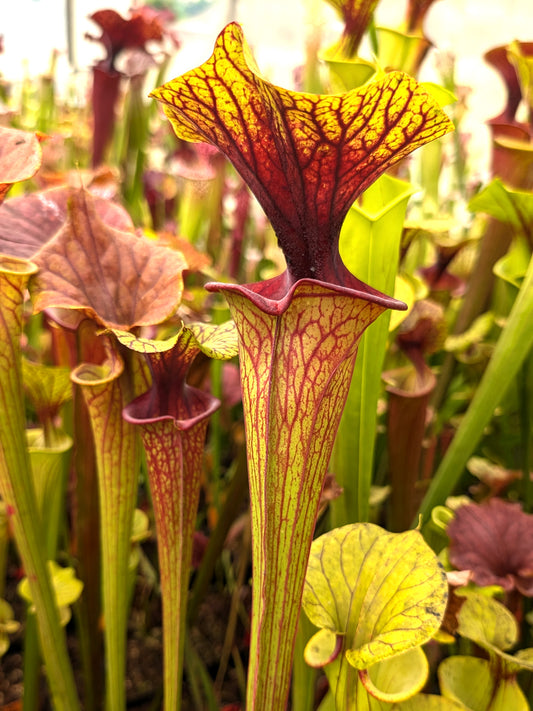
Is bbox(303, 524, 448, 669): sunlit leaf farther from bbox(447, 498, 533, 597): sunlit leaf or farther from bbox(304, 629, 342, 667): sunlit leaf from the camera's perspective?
bbox(447, 498, 533, 597): sunlit leaf

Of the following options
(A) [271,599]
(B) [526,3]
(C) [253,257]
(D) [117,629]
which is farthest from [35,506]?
(B) [526,3]

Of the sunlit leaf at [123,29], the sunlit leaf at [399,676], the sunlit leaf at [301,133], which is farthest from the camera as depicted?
the sunlit leaf at [123,29]

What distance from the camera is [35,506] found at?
53 centimetres

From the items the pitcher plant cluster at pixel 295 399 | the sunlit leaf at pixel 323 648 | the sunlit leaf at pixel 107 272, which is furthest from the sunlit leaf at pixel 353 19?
the sunlit leaf at pixel 323 648

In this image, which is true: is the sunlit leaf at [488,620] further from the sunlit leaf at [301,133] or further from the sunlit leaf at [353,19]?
the sunlit leaf at [353,19]

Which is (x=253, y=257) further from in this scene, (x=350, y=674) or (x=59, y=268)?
(x=350, y=674)

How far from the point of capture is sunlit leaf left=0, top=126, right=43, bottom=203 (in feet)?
1.37

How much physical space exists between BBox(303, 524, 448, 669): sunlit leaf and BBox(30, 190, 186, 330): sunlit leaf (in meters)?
0.24

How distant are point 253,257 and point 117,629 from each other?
3.69ft

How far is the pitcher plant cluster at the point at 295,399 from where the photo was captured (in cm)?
35

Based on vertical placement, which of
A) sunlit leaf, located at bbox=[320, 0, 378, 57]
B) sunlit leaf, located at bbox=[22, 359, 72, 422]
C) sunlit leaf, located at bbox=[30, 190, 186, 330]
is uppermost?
sunlit leaf, located at bbox=[320, 0, 378, 57]

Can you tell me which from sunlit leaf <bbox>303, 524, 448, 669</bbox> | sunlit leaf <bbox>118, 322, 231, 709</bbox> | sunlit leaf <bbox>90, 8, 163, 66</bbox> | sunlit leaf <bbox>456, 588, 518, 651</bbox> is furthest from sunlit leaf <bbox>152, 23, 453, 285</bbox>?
sunlit leaf <bbox>90, 8, 163, 66</bbox>

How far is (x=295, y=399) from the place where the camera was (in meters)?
0.37

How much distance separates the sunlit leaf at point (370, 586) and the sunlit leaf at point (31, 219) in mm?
349
